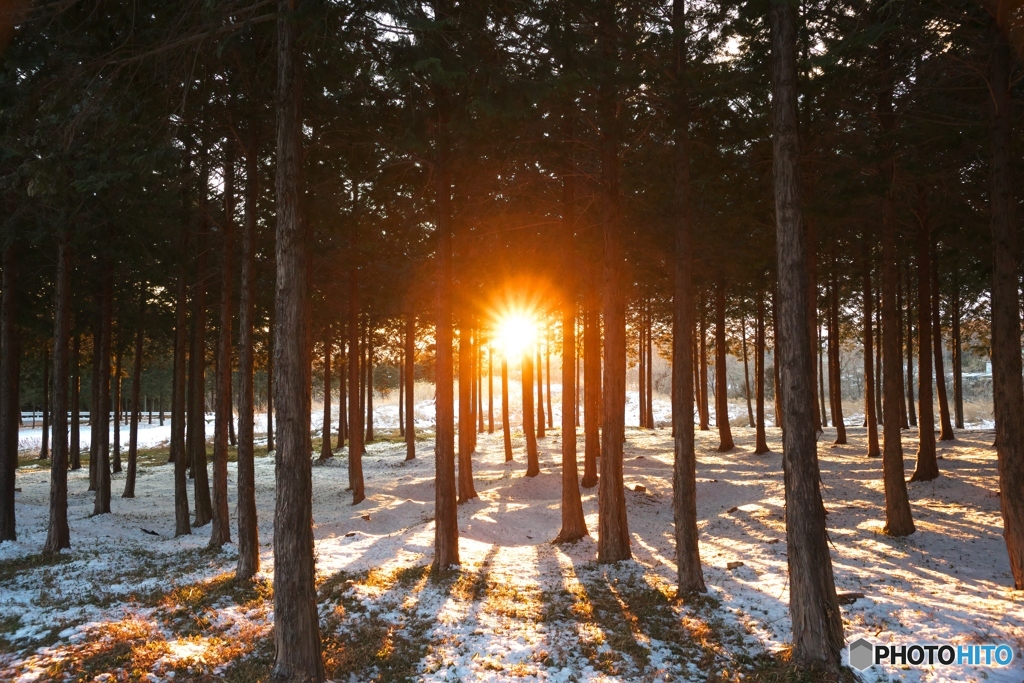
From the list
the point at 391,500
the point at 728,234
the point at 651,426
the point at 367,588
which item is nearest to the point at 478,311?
the point at 391,500

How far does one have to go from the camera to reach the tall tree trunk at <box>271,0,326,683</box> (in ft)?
23.9

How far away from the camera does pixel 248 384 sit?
12016mm

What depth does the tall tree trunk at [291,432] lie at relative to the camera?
287 inches

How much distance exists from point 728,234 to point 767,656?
11.9 m

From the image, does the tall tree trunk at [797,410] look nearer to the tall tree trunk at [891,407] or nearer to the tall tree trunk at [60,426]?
the tall tree trunk at [891,407]

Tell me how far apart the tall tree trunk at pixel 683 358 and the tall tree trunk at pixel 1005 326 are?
14.4 ft

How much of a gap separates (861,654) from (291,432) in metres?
7.45

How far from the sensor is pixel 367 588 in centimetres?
1095

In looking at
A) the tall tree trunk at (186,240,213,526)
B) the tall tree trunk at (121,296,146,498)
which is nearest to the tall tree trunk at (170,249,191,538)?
the tall tree trunk at (186,240,213,526)

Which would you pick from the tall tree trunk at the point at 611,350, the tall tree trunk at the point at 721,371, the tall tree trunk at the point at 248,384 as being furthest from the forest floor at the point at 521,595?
the tall tree trunk at the point at 721,371

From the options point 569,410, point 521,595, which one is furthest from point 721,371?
point 521,595

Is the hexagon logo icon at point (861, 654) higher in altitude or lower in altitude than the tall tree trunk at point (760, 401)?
lower

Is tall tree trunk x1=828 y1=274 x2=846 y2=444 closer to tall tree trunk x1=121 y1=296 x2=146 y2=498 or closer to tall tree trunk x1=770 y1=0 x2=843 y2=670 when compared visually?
tall tree trunk x1=770 y1=0 x2=843 y2=670

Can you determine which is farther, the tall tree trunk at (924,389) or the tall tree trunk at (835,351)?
the tall tree trunk at (835,351)
